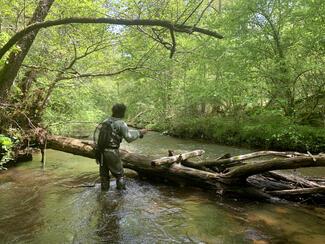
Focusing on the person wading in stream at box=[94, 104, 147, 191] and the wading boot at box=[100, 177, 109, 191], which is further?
the wading boot at box=[100, 177, 109, 191]

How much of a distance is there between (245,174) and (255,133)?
9.78 meters

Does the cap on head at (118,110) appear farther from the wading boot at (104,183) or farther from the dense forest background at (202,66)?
the dense forest background at (202,66)

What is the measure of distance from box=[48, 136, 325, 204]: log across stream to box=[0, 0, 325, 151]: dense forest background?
8.78 feet

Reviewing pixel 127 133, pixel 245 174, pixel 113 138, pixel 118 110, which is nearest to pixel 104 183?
pixel 113 138

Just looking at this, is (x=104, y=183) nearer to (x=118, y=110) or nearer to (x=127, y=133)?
(x=127, y=133)

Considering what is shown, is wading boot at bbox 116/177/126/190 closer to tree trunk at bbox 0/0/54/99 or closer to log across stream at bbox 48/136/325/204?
log across stream at bbox 48/136/325/204

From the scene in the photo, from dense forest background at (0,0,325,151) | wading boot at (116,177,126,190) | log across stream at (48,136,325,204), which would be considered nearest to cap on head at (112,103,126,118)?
log across stream at (48,136,325,204)

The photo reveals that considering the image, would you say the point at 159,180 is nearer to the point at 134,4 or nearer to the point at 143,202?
the point at 143,202

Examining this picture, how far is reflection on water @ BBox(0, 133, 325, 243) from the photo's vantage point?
507 centimetres

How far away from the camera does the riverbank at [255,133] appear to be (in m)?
13.7

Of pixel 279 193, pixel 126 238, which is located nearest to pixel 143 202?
pixel 126 238

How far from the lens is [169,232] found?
5324 mm

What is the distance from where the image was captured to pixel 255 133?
16078mm

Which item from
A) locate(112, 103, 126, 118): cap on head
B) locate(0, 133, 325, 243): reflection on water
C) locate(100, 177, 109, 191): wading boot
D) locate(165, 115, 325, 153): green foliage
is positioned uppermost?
locate(112, 103, 126, 118): cap on head
